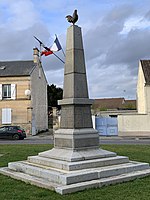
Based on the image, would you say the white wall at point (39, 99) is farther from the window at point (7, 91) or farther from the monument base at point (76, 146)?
the monument base at point (76, 146)

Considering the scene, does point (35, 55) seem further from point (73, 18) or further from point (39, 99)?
point (73, 18)

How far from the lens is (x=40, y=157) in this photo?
24.6 feet

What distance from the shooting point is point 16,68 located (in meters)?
31.2

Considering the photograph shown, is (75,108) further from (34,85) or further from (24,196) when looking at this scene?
(34,85)

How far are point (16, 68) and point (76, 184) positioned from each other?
Result: 26.8 m

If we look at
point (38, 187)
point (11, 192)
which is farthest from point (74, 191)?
point (11, 192)

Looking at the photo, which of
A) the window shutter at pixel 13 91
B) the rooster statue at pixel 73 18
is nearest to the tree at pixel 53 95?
the window shutter at pixel 13 91

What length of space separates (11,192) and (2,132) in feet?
66.0

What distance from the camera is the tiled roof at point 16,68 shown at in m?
30.0

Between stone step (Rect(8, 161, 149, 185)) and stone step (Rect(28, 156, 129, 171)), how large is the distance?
13 centimetres

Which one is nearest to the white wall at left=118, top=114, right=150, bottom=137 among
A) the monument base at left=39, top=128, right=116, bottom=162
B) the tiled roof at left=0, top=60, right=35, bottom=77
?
the tiled roof at left=0, top=60, right=35, bottom=77

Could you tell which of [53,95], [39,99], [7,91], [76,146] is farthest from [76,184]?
[53,95]

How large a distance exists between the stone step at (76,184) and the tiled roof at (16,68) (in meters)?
23.7

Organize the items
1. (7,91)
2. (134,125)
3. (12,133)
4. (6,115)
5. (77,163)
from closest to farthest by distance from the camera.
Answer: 1. (77,163)
2. (12,133)
3. (134,125)
4. (6,115)
5. (7,91)
